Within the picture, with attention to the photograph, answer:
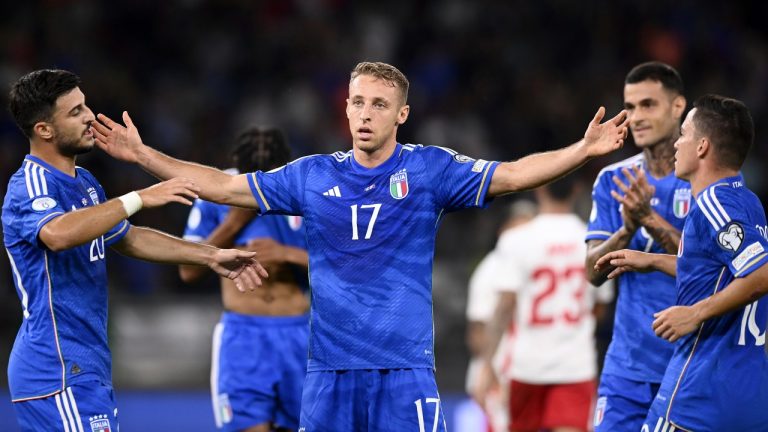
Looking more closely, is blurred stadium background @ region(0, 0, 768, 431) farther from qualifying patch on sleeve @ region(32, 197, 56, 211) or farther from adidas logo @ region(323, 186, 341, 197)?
qualifying patch on sleeve @ region(32, 197, 56, 211)

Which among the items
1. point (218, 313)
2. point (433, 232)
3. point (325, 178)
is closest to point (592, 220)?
point (433, 232)

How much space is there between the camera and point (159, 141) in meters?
15.3

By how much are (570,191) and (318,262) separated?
3.51 m

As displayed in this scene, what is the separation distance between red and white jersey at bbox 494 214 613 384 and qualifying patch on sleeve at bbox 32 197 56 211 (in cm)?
425

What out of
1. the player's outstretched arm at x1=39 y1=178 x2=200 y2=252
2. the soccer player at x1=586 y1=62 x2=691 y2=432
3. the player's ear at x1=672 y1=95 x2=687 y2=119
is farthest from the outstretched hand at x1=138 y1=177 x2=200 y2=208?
the player's ear at x1=672 y1=95 x2=687 y2=119

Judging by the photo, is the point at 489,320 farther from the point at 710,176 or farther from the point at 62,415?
the point at 62,415

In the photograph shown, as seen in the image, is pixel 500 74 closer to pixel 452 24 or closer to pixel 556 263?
pixel 452 24

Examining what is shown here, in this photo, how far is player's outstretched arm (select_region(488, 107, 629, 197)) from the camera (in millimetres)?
5434

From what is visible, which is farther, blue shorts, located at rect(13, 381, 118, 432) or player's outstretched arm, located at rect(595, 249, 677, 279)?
player's outstretched arm, located at rect(595, 249, 677, 279)

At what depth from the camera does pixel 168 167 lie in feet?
19.0

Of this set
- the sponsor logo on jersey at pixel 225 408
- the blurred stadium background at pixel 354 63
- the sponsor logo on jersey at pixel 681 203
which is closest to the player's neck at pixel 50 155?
the sponsor logo on jersey at pixel 225 408

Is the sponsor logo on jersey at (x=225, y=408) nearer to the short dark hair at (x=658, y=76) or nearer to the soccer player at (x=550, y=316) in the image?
the soccer player at (x=550, y=316)

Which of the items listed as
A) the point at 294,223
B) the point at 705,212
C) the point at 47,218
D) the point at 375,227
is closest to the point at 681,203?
the point at 705,212

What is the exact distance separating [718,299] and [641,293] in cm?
136
